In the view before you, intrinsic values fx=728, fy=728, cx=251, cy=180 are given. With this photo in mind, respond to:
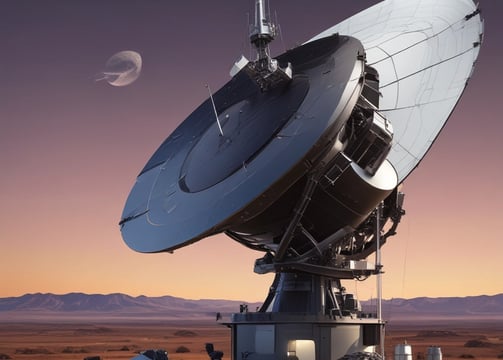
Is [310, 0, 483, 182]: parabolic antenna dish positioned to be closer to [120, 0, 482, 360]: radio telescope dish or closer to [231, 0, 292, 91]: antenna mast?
[120, 0, 482, 360]: radio telescope dish

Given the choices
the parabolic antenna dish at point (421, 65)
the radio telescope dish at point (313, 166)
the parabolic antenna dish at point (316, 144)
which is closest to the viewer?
the parabolic antenna dish at point (316, 144)

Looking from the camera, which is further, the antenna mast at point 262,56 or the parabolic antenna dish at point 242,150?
the antenna mast at point 262,56

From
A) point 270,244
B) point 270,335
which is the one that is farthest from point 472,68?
point 270,335

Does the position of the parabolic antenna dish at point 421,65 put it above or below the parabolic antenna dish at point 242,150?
above

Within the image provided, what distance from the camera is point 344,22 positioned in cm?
4400

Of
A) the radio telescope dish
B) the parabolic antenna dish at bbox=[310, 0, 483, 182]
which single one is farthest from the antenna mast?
the parabolic antenna dish at bbox=[310, 0, 483, 182]

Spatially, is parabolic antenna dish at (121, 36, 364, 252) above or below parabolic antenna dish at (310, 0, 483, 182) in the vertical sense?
below

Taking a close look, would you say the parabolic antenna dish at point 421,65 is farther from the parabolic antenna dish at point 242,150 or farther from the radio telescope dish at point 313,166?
the parabolic antenna dish at point 242,150

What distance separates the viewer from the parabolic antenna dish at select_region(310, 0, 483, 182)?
34.4 m

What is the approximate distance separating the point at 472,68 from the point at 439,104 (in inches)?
88.6

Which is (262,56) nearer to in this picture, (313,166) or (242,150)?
(242,150)

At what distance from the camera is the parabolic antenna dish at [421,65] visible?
3444 centimetres

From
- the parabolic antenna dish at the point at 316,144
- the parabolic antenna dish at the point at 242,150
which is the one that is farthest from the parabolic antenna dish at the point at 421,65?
the parabolic antenna dish at the point at 242,150

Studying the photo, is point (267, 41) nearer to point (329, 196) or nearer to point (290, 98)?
point (290, 98)
